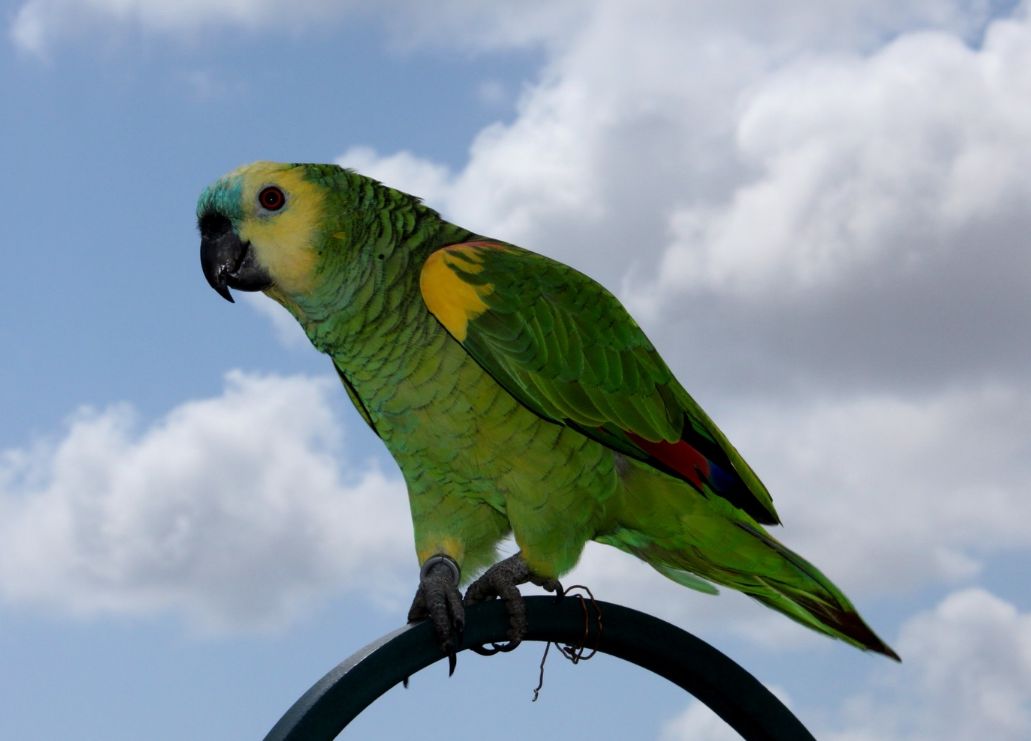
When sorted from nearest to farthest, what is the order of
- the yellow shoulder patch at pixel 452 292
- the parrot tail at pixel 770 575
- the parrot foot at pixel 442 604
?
the parrot foot at pixel 442 604 < the yellow shoulder patch at pixel 452 292 < the parrot tail at pixel 770 575

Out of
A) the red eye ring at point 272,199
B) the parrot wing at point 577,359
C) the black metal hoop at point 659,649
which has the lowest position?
the black metal hoop at point 659,649

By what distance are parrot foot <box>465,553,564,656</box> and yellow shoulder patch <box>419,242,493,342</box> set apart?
0.48 metres

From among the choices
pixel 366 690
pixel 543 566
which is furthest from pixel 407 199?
pixel 366 690

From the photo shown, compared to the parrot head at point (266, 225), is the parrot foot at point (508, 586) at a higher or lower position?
lower

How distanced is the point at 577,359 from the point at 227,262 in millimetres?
826

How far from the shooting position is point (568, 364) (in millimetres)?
2164

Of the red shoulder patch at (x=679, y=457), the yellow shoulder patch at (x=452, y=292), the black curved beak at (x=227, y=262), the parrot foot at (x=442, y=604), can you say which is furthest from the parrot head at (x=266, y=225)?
the red shoulder patch at (x=679, y=457)

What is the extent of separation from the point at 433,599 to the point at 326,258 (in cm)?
79

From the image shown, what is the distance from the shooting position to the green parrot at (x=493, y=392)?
205 centimetres

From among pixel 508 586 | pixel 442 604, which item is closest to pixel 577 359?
pixel 508 586

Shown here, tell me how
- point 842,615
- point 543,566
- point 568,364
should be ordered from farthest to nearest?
point 842,615 < point 568,364 < point 543,566

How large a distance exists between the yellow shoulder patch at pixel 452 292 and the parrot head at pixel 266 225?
263 millimetres

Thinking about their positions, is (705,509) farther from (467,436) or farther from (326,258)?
(326,258)

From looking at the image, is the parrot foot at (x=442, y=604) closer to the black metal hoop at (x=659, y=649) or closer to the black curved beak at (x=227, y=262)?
the black metal hoop at (x=659, y=649)
